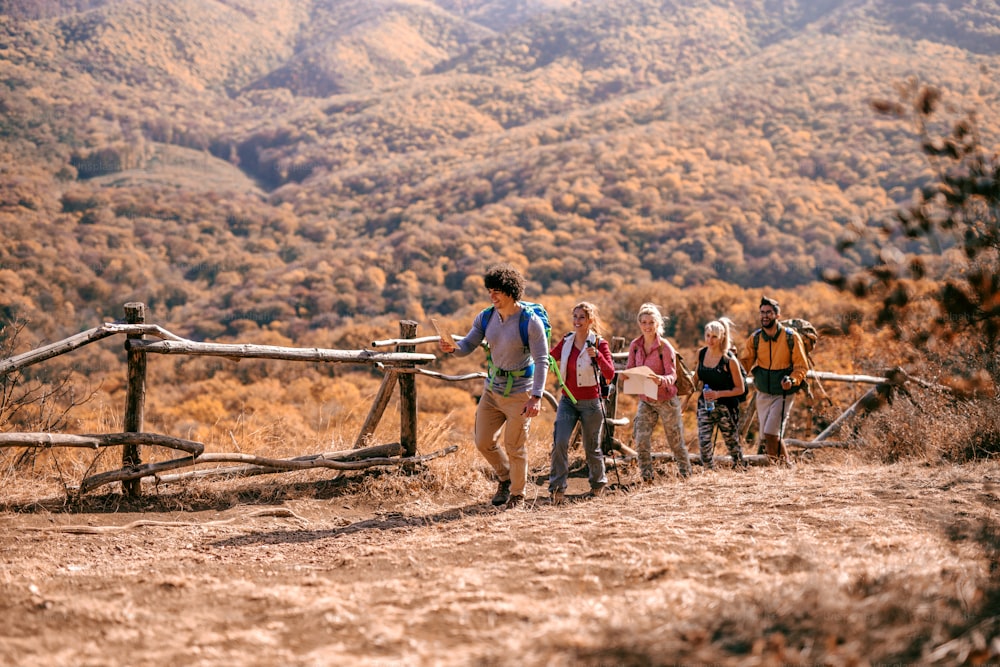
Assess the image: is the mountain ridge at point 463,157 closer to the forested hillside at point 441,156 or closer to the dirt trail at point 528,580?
the forested hillside at point 441,156

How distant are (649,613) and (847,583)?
3.06 feet

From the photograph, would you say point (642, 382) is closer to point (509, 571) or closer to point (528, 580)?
Answer: point (509, 571)

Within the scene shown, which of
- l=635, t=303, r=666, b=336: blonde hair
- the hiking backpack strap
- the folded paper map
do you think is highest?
l=635, t=303, r=666, b=336: blonde hair

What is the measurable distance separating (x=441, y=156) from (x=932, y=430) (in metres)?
50.6

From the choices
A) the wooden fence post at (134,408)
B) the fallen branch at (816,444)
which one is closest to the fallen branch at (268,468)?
the wooden fence post at (134,408)

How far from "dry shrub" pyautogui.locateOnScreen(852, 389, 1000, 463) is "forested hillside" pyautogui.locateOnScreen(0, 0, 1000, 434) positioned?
483 inches

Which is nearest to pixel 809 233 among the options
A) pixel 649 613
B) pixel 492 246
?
pixel 492 246

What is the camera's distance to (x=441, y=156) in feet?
184

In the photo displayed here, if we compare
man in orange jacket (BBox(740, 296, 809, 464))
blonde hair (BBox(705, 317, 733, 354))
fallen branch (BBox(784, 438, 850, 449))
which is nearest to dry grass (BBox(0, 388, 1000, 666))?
man in orange jacket (BBox(740, 296, 809, 464))

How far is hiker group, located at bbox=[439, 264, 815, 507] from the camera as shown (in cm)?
620

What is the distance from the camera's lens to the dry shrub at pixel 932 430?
7.38 m

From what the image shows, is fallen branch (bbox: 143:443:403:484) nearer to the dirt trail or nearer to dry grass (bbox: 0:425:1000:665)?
dry grass (bbox: 0:425:1000:665)

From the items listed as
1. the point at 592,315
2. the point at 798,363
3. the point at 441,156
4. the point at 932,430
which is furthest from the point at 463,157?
the point at 592,315

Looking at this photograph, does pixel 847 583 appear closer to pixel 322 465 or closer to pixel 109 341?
pixel 322 465
